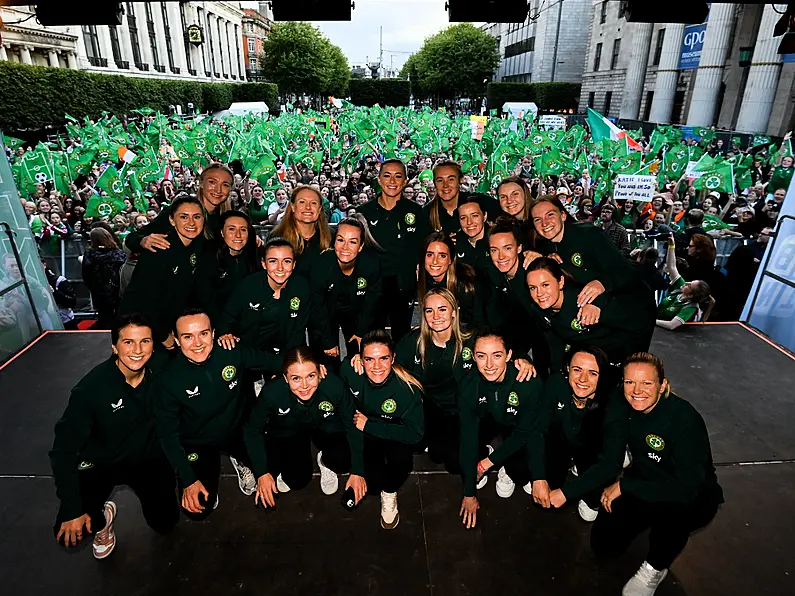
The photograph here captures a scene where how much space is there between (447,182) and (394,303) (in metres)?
1.30

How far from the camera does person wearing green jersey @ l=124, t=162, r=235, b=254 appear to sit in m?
4.54

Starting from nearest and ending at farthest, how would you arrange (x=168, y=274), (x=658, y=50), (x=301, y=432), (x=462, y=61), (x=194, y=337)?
(x=194, y=337) < (x=301, y=432) < (x=168, y=274) < (x=658, y=50) < (x=462, y=61)

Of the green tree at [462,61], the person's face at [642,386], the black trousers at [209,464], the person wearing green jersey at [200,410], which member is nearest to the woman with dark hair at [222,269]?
the person wearing green jersey at [200,410]

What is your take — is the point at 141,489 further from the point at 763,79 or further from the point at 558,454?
the point at 763,79

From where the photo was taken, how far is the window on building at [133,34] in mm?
40881

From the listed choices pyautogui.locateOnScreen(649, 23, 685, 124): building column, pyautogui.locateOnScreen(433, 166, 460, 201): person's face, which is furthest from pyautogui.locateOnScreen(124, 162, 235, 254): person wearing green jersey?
pyautogui.locateOnScreen(649, 23, 685, 124): building column

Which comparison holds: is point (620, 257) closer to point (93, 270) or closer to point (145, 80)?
point (93, 270)

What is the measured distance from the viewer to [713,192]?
11.7 m

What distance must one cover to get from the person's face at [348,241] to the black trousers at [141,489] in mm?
2030

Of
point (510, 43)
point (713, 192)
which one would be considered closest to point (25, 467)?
point (713, 192)

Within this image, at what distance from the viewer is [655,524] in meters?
3.05

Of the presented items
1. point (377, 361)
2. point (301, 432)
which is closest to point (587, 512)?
point (377, 361)

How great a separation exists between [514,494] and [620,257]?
81.5 inches

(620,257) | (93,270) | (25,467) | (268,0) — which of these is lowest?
(25,467)
